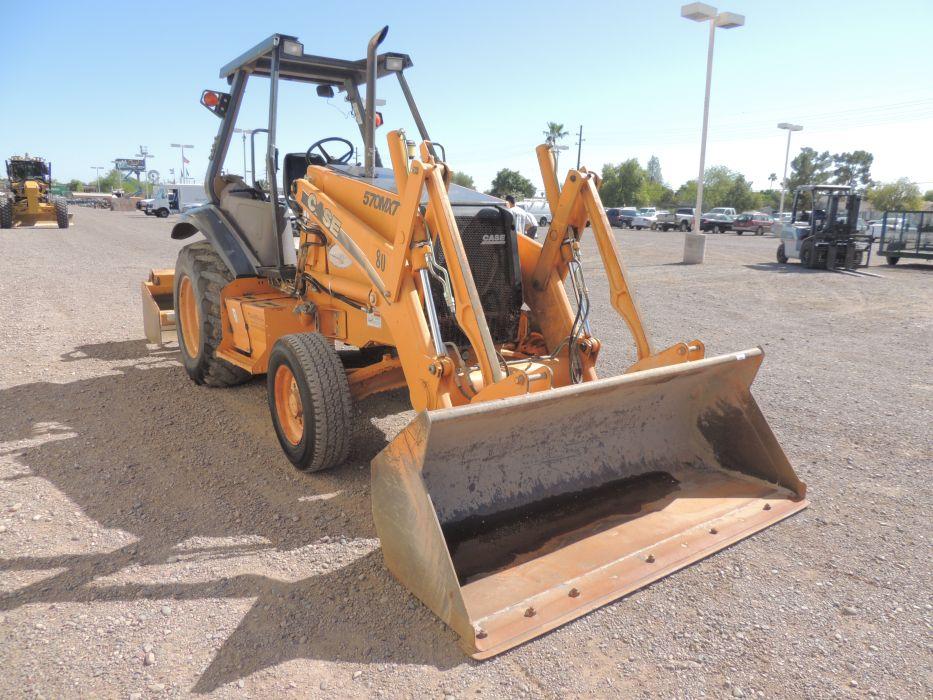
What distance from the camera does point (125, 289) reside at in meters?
11.7

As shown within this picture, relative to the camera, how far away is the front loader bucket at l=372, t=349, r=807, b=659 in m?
2.83

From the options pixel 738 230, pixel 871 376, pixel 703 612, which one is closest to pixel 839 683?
pixel 703 612

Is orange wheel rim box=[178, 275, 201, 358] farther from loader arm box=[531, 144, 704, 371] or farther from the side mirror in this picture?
loader arm box=[531, 144, 704, 371]

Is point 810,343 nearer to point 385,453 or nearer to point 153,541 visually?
point 385,453

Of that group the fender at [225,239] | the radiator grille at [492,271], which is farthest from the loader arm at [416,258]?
the fender at [225,239]

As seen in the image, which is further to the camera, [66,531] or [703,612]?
[66,531]

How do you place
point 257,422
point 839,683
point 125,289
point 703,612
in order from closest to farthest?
point 839,683 → point 703,612 → point 257,422 → point 125,289

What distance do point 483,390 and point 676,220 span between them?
41280 millimetres

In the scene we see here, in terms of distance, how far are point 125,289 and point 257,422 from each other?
7927mm

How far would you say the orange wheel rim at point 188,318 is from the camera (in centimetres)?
634

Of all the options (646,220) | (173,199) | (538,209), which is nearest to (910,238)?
(538,209)

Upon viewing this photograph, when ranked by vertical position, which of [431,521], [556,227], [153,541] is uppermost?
[556,227]

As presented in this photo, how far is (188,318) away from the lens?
21.1ft

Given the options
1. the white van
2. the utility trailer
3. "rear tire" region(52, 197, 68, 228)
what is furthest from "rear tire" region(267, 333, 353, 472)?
the white van
